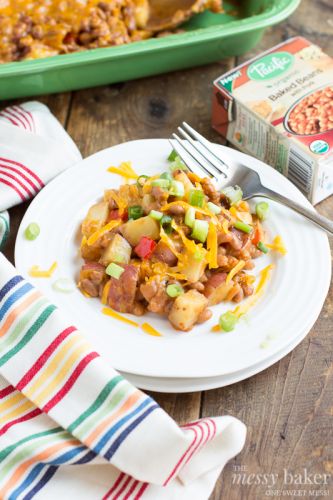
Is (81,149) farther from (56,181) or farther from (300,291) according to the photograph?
(300,291)

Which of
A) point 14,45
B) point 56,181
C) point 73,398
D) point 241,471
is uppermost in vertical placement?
point 14,45

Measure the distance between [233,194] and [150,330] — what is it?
0.49 meters

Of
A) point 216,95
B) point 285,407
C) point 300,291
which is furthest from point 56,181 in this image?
point 285,407

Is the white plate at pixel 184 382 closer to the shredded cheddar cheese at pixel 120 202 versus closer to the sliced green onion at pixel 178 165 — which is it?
the shredded cheddar cheese at pixel 120 202

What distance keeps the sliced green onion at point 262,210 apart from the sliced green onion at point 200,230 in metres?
0.27

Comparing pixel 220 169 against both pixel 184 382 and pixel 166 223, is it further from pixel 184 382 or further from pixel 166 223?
pixel 184 382

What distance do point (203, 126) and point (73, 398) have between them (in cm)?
125

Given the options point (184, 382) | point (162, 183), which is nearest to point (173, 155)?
point (162, 183)

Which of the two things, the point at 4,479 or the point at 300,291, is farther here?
the point at 300,291

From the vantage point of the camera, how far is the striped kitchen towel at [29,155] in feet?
7.27

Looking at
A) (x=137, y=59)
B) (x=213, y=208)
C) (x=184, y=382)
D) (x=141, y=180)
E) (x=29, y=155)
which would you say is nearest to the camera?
(x=184, y=382)

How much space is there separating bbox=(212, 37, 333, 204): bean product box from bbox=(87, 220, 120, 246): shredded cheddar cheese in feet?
2.05

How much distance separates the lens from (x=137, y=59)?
8.13 ft

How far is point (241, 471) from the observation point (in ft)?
5.48
